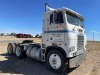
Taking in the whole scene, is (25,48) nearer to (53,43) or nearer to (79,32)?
(53,43)

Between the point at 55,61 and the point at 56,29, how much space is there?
6.00ft

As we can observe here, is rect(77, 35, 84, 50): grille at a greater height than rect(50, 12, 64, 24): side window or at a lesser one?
lesser

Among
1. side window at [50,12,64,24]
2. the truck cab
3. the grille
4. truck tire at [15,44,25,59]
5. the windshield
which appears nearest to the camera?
the truck cab

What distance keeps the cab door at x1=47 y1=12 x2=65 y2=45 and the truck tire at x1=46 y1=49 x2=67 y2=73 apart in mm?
603

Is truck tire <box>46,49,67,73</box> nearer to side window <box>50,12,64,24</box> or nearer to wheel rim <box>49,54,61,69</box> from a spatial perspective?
wheel rim <box>49,54,61,69</box>

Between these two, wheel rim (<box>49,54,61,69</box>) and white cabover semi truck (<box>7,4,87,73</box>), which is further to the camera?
wheel rim (<box>49,54,61,69</box>)

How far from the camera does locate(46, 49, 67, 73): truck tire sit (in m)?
8.57

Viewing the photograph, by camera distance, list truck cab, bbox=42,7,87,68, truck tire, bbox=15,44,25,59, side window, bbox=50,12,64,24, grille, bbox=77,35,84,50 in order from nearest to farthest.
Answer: truck cab, bbox=42,7,87,68 < side window, bbox=50,12,64,24 < grille, bbox=77,35,84,50 < truck tire, bbox=15,44,25,59

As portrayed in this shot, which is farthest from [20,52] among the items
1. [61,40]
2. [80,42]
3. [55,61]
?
[80,42]

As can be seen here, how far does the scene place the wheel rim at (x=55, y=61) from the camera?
8.76m

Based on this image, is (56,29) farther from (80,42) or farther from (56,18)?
(80,42)

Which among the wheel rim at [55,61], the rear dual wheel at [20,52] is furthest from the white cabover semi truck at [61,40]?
the rear dual wheel at [20,52]

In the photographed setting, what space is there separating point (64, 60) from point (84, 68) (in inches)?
96.3

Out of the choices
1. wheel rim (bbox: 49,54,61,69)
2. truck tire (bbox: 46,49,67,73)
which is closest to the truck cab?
truck tire (bbox: 46,49,67,73)
